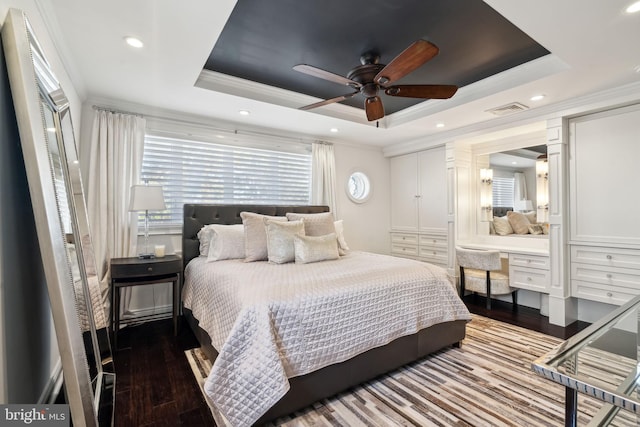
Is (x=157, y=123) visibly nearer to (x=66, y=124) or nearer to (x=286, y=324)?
(x=66, y=124)

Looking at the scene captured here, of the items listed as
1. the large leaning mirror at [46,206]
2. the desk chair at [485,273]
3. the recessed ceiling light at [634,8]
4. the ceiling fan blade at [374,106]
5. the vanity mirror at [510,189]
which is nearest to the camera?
the large leaning mirror at [46,206]

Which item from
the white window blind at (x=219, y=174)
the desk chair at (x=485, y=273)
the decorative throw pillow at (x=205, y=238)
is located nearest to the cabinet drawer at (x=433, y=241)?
the desk chair at (x=485, y=273)

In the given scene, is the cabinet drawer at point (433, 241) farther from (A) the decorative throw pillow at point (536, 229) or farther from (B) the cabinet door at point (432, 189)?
(A) the decorative throw pillow at point (536, 229)

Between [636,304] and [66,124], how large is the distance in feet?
12.0

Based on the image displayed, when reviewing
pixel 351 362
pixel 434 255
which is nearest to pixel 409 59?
pixel 351 362

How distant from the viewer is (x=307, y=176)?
15.0 feet

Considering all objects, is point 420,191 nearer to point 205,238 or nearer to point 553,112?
point 553,112

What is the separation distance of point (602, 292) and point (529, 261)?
71 centimetres

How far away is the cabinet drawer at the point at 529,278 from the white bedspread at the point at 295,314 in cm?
165

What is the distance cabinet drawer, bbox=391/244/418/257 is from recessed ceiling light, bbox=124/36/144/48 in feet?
14.8

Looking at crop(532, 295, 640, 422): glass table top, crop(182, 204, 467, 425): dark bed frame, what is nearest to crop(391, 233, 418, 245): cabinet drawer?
crop(182, 204, 467, 425): dark bed frame

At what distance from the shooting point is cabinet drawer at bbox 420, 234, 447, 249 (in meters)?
4.54

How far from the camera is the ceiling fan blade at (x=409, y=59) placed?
1.76 metres

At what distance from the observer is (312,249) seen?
2.86 metres
